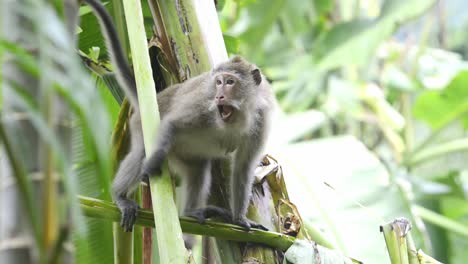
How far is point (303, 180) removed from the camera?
3.08 m

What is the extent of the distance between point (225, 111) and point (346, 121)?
13.5 ft

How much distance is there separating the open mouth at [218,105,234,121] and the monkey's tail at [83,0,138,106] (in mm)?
452

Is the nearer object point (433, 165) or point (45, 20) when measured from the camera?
point (45, 20)

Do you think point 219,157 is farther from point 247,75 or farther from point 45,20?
point 45,20

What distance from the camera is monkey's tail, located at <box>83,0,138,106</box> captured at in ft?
8.19

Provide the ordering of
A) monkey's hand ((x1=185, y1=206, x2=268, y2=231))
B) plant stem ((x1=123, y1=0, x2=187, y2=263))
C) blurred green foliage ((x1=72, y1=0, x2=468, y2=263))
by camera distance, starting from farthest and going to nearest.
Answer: blurred green foliage ((x1=72, y1=0, x2=468, y2=263)) < monkey's hand ((x1=185, y1=206, x2=268, y2=231)) < plant stem ((x1=123, y1=0, x2=187, y2=263))

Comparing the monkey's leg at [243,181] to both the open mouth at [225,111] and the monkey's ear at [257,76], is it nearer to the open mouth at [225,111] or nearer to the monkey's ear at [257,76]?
the open mouth at [225,111]

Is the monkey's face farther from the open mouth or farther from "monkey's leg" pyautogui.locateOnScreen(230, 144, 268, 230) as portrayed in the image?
"monkey's leg" pyautogui.locateOnScreen(230, 144, 268, 230)

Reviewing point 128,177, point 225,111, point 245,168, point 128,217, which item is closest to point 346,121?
point 225,111

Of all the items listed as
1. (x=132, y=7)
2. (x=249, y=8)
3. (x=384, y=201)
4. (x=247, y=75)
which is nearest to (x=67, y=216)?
(x=132, y=7)

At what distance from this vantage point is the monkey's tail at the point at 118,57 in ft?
8.19

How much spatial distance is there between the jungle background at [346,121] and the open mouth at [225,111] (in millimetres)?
241

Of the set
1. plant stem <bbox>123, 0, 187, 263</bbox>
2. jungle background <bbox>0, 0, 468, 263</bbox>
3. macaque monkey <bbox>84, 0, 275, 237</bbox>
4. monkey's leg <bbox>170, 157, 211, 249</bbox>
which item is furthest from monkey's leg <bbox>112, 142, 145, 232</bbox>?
plant stem <bbox>123, 0, 187, 263</bbox>

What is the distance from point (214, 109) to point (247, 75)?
0.78ft
